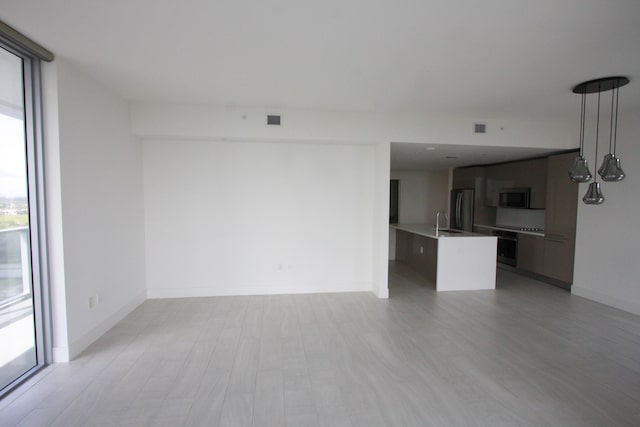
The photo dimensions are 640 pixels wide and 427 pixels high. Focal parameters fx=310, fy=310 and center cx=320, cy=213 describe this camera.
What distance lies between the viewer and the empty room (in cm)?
223

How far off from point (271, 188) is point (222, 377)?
2.79 metres

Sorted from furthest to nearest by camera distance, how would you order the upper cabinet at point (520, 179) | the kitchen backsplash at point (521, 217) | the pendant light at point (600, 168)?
1. the kitchen backsplash at point (521, 217)
2. the upper cabinet at point (520, 179)
3. the pendant light at point (600, 168)

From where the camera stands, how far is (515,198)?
6355 millimetres

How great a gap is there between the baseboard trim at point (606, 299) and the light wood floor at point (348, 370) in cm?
20

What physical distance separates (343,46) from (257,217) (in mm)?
2899

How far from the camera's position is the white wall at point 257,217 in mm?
4570

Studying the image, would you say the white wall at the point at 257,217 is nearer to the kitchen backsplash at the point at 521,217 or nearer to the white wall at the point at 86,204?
the white wall at the point at 86,204

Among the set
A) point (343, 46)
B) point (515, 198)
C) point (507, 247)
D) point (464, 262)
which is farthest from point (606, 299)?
point (343, 46)

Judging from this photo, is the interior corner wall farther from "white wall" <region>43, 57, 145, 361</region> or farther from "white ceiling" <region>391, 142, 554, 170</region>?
"white wall" <region>43, 57, 145, 361</region>

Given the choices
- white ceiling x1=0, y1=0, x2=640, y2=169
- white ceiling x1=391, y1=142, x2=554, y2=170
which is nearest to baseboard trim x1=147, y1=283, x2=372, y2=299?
white ceiling x1=391, y1=142, x2=554, y2=170

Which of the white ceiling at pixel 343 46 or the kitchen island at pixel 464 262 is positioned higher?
the white ceiling at pixel 343 46

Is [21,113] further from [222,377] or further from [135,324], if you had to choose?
[222,377]

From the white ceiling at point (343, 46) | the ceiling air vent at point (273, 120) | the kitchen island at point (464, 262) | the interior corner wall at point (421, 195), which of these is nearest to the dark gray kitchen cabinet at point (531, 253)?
the kitchen island at point (464, 262)

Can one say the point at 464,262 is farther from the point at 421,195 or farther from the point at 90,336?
the point at 90,336
